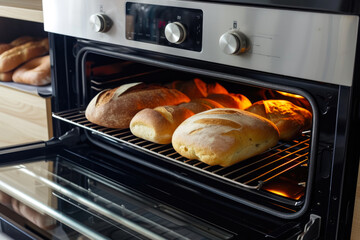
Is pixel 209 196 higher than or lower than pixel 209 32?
lower

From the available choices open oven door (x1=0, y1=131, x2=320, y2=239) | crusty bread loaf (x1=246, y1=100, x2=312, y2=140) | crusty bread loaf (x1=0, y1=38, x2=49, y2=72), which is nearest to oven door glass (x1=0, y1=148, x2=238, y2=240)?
open oven door (x1=0, y1=131, x2=320, y2=239)

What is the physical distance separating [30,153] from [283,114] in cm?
61

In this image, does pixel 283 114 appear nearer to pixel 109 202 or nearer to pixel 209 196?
pixel 209 196

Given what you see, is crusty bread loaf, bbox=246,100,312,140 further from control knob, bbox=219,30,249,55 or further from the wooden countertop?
the wooden countertop

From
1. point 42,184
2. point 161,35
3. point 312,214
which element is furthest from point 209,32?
point 42,184

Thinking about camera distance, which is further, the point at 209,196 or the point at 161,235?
the point at 209,196

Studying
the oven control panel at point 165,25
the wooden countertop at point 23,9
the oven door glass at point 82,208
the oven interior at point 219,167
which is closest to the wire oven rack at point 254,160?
the oven interior at point 219,167

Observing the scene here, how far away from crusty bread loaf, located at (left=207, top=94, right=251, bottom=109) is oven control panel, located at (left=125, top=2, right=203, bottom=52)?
25 centimetres

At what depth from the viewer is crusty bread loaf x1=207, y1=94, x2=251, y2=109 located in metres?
1.19

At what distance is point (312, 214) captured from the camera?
871 millimetres

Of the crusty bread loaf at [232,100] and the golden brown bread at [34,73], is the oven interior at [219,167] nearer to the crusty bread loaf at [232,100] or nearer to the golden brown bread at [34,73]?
the crusty bread loaf at [232,100]

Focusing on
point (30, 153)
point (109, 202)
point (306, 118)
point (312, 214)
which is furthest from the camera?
point (30, 153)

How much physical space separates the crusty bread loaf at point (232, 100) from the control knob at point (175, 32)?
0.26 m

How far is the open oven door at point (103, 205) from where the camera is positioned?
0.89 metres
